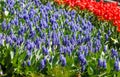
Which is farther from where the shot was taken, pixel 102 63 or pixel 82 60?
pixel 82 60

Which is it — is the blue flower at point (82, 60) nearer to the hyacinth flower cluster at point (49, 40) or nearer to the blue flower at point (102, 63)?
the hyacinth flower cluster at point (49, 40)

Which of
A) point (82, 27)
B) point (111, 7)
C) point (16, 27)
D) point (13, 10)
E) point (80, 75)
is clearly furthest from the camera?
point (111, 7)

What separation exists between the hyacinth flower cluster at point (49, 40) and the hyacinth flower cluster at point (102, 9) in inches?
32.1

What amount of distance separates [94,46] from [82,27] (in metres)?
1.91

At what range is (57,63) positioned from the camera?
6629mm

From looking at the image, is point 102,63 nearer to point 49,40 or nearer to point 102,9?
point 49,40

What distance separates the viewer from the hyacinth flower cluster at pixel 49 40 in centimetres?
668

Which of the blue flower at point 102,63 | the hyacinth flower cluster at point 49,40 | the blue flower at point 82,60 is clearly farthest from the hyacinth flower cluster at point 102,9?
the blue flower at point 102,63

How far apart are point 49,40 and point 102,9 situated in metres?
4.40

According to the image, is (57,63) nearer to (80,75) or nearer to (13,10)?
(80,75)

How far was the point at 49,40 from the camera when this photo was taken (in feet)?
25.9

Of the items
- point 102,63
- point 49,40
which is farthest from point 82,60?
point 49,40

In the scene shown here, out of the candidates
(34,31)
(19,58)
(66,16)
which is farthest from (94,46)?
(66,16)

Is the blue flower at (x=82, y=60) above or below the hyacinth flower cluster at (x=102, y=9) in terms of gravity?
below
